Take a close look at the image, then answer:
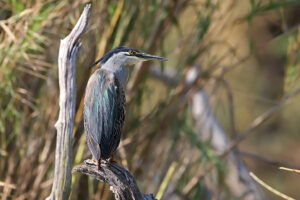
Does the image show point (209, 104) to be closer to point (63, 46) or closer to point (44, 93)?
point (44, 93)

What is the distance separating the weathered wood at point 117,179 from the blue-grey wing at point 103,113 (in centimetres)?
6

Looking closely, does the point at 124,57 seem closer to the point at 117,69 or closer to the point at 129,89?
the point at 117,69

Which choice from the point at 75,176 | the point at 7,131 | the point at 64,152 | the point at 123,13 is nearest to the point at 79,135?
the point at 75,176

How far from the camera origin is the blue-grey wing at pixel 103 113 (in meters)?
2.40

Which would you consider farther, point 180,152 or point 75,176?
point 180,152

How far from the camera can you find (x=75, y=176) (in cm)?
342

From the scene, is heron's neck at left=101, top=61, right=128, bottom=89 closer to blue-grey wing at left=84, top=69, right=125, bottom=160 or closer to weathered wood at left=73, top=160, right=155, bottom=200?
blue-grey wing at left=84, top=69, right=125, bottom=160

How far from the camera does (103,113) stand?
2.45m

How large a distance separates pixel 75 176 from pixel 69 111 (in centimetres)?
128

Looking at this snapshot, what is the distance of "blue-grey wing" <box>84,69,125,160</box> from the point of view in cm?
240

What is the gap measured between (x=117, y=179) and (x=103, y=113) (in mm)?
294

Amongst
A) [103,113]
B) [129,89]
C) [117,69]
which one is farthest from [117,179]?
[129,89]

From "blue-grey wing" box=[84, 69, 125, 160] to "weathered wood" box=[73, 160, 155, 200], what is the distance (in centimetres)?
6

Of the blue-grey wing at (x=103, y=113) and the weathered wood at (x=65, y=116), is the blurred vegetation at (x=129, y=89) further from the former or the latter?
the weathered wood at (x=65, y=116)
